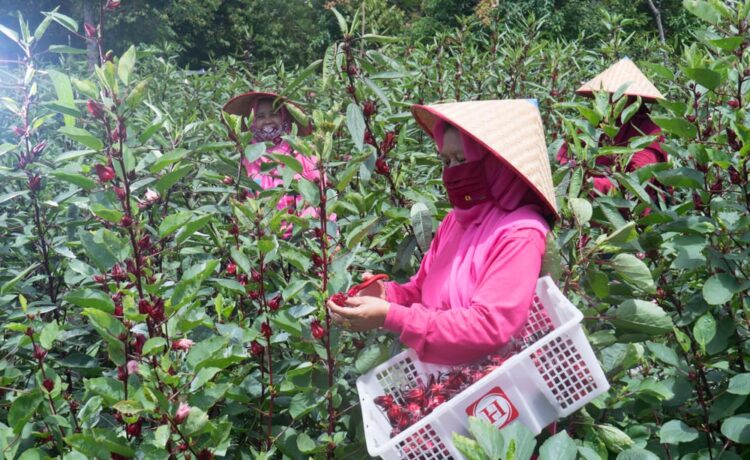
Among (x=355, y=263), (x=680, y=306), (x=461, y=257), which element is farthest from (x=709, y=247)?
(x=355, y=263)

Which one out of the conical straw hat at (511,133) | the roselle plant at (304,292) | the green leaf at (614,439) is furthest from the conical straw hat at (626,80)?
the green leaf at (614,439)

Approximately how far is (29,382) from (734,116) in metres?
2.14

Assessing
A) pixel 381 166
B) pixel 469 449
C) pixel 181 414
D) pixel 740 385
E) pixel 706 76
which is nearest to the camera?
pixel 469 449

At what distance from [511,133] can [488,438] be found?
96cm

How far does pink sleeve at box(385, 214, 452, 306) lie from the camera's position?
2205mm

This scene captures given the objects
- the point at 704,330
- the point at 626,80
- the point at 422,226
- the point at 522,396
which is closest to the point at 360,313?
the point at 522,396

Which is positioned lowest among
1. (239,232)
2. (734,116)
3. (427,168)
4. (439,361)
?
(427,168)

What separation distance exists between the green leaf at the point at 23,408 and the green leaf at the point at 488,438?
3.44ft

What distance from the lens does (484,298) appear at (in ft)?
5.90

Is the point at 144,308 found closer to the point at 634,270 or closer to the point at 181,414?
the point at 181,414

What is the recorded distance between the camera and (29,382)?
7.23 feet

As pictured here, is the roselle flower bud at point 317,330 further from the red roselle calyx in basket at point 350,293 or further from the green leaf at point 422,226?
the green leaf at point 422,226

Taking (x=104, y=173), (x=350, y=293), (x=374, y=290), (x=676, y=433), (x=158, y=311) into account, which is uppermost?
(x=104, y=173)

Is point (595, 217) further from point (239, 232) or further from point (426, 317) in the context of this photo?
point (239, 232)
